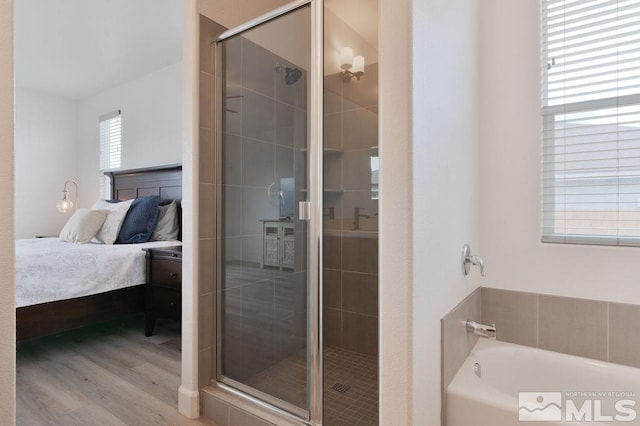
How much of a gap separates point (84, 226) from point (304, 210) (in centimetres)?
273

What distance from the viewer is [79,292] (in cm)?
256

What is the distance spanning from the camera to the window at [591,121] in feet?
5.18

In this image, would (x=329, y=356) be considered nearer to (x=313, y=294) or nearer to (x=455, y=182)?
(x=313, y=294)

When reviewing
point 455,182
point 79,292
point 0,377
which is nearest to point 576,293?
point 455,182

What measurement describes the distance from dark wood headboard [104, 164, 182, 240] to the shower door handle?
232cm

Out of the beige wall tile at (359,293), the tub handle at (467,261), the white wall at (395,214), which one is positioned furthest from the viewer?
the beige wall tile at (359,293)

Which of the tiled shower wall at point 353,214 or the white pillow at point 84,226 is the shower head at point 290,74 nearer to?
the tiled shower wall at point 353,214

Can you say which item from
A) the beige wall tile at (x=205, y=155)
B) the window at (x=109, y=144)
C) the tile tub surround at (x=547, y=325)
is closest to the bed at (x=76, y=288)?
the beige wall tile at (x=205, y=155)

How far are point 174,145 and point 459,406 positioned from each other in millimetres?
3622

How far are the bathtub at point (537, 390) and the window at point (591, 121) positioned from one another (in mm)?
608

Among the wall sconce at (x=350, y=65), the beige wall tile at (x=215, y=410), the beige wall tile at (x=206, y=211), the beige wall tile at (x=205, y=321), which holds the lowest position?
the beige wall tile at (x=215, y=410)

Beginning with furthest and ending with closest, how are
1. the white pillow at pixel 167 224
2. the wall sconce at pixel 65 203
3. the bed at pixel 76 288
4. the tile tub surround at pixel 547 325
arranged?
1. the wall sconce at pixel 65 203
2. the white pillow at pixel 167 224
3. the bed at pixel 76 288
4. the tile tub surround at pixel 547 325

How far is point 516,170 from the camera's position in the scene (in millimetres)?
1823

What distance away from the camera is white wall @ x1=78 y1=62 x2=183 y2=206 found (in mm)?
3775
